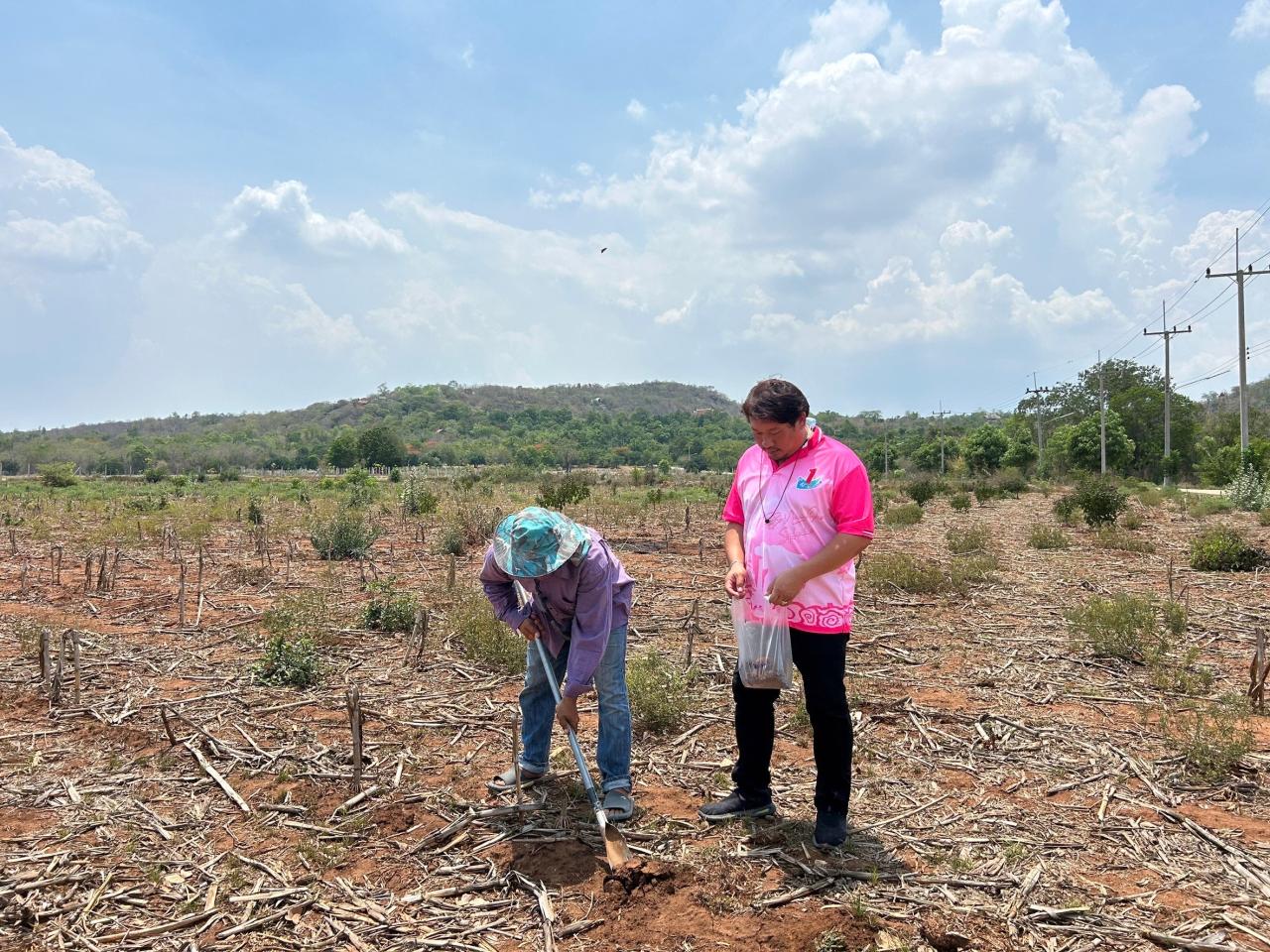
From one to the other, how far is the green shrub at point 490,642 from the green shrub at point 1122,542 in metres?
11.3

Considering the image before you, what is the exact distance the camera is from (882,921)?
2938mm

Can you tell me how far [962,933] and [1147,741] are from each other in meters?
2.65

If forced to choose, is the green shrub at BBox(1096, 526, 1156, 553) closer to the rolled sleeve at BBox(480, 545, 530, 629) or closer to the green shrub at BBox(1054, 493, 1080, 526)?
the green shrub at BBox(1054, 493, 1080, 526)

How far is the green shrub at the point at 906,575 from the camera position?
9.45 m

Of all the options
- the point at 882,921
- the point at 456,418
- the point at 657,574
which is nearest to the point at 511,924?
the point at 882,921

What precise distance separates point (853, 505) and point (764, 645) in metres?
0.68

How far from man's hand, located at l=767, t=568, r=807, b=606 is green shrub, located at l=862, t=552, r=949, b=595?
6.94 meters

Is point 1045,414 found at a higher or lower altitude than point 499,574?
higher

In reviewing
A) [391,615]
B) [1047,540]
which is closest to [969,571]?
[1047,540]

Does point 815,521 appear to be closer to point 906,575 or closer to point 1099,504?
point 906,575

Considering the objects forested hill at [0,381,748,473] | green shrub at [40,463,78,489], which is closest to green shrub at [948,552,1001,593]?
green shrub at [40,463,78,489]

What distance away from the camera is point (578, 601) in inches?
137

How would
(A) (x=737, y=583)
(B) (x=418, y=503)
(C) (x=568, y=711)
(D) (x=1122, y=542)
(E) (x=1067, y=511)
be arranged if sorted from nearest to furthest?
(A) (x=737, y=583) < (C) (x=568, y=711) < (D) (x=1122, y=542) < (E) (x=1067, y=511) < (B) (x=418, y=503)

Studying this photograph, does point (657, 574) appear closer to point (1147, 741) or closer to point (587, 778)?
point (1147, 741)
